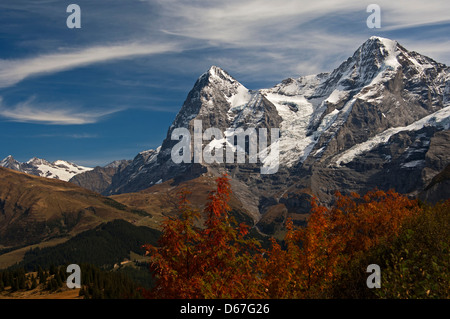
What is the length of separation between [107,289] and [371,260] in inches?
4954

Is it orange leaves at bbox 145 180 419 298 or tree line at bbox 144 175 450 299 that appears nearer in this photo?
tree line at bbox 144 175 450 299

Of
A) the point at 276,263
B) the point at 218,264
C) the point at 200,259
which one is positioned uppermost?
the point at 200,259

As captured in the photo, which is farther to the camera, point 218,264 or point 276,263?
point 276,263

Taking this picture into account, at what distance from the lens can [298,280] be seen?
3403 cm

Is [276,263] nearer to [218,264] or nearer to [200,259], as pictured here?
[218,264]

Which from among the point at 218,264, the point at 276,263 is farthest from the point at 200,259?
the point at 276,263

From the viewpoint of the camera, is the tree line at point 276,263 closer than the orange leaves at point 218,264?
Yes

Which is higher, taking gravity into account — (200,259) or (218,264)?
(200,259)

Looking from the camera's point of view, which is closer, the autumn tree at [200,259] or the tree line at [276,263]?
the tree line at [276,263]

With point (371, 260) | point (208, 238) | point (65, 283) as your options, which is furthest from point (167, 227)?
point (65, 283)

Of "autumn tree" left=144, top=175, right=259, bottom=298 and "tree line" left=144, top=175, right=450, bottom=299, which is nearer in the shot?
"tree line" left=144, top=175, right=450, bottom=299
